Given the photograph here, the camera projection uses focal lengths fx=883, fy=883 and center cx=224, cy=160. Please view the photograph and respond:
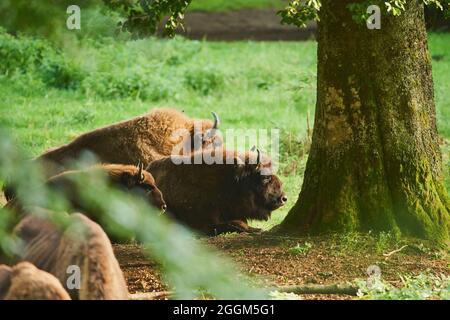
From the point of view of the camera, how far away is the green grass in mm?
29797

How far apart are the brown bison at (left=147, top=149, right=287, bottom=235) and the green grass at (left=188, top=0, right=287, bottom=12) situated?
19.9 metres

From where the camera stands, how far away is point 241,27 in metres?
27.7

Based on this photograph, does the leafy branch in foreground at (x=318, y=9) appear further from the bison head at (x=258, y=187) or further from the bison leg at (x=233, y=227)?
the bison leg at (x=233, y=227)

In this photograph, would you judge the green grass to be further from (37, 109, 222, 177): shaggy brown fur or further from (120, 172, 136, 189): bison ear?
(120, 172, 136, 189): bison ear

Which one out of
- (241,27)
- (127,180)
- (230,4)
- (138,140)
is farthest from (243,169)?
(230,4)

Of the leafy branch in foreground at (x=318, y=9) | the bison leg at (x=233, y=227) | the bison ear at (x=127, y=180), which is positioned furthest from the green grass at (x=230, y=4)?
the leafy branch in foreground at (x=318, y=9)

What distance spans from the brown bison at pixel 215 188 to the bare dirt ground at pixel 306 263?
1.81m

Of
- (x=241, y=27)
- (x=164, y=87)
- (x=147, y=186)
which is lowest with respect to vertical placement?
(x=147, y=186)

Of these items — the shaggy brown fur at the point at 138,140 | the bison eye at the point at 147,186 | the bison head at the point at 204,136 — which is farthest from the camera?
the bison head at the point at 204,136

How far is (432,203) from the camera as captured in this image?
802 centimetres

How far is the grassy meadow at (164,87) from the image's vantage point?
1555 centimetres

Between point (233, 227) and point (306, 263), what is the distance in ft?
8.44

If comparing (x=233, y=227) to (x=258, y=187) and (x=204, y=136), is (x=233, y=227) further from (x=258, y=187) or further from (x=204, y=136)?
(x=204, y=136)

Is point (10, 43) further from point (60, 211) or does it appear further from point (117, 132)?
point (60, 211)
